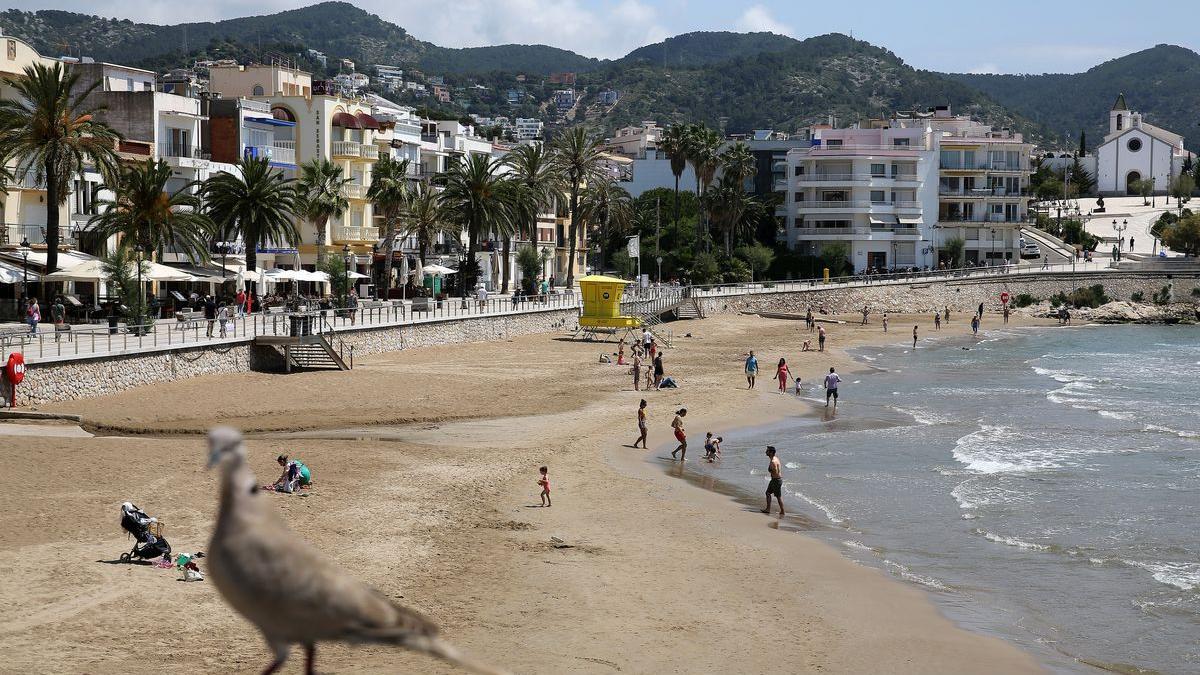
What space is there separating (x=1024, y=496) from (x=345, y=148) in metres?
48.6

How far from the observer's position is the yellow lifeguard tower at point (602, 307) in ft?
186

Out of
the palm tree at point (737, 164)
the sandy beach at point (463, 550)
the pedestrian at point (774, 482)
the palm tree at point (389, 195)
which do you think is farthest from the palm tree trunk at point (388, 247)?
the pedestrian at point (774, 482)

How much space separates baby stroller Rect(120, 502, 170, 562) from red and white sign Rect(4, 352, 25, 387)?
1294 cm

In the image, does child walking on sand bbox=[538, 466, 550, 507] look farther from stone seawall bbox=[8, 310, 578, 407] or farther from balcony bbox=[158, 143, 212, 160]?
balcony bbox=[158, 143, 212, 160]

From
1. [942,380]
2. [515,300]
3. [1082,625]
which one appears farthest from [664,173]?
[1082,625]

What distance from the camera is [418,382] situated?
3838cm

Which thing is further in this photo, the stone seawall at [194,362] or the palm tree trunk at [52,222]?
the palm tree trunk at [52,222]

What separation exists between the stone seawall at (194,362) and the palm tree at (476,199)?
9.86 m

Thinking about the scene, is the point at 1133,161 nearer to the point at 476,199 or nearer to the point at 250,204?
the point at 476,199

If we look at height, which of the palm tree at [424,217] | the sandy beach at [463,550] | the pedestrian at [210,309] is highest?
the palm tree at [424,217]

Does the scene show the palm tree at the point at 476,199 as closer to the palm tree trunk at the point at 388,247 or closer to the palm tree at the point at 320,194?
the palm tree trunk at the point at 388,247

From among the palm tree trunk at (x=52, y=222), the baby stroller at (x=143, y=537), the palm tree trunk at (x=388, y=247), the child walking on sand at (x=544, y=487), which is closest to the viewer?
the baby stroller at (x=143, y=537)

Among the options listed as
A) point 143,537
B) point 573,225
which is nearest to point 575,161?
point 573,225

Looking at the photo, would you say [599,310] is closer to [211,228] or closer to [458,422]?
[211,228]
